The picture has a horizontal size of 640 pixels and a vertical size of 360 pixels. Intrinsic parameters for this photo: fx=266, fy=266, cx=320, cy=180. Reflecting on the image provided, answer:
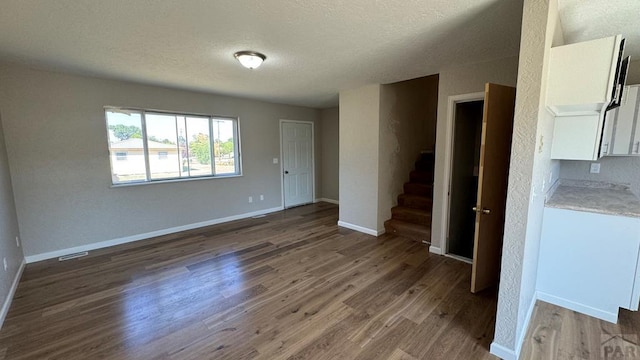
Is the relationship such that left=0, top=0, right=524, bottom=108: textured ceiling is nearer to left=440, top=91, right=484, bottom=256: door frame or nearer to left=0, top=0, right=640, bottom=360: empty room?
left=0, top=0, right=640, bottom=360: empty room

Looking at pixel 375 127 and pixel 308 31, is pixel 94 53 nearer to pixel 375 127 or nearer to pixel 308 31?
pixel 308 31

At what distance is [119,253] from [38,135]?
1755mm

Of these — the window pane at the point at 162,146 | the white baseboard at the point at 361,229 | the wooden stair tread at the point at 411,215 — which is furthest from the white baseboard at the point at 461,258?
the window pane at the point at 162,146

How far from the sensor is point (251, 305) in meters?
2.44

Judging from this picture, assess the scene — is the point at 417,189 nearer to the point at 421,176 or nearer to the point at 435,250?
the point at 421,176

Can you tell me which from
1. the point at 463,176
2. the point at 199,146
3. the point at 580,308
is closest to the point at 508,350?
the point at 580,308

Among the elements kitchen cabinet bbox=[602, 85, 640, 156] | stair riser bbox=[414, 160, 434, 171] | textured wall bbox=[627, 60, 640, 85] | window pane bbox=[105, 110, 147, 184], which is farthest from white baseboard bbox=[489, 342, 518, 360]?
window pane bbox=[105, 110, 147, 184]

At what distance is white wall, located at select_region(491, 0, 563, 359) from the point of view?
5.15ft

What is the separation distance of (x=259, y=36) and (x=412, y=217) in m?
3.32

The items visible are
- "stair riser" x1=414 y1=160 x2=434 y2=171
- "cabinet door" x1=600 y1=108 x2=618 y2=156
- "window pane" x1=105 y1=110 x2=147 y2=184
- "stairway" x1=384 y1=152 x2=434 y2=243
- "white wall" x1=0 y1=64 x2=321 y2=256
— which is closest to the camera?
"cabinet door" x1=600 y1=108 x2=618 y2=156

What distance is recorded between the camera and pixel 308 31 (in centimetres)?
221

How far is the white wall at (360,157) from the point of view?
13.7 ft

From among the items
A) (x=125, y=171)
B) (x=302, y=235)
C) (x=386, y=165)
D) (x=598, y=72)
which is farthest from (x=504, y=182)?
(x=125, y=171)

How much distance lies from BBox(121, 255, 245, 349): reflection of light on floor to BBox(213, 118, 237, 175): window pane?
231cm
